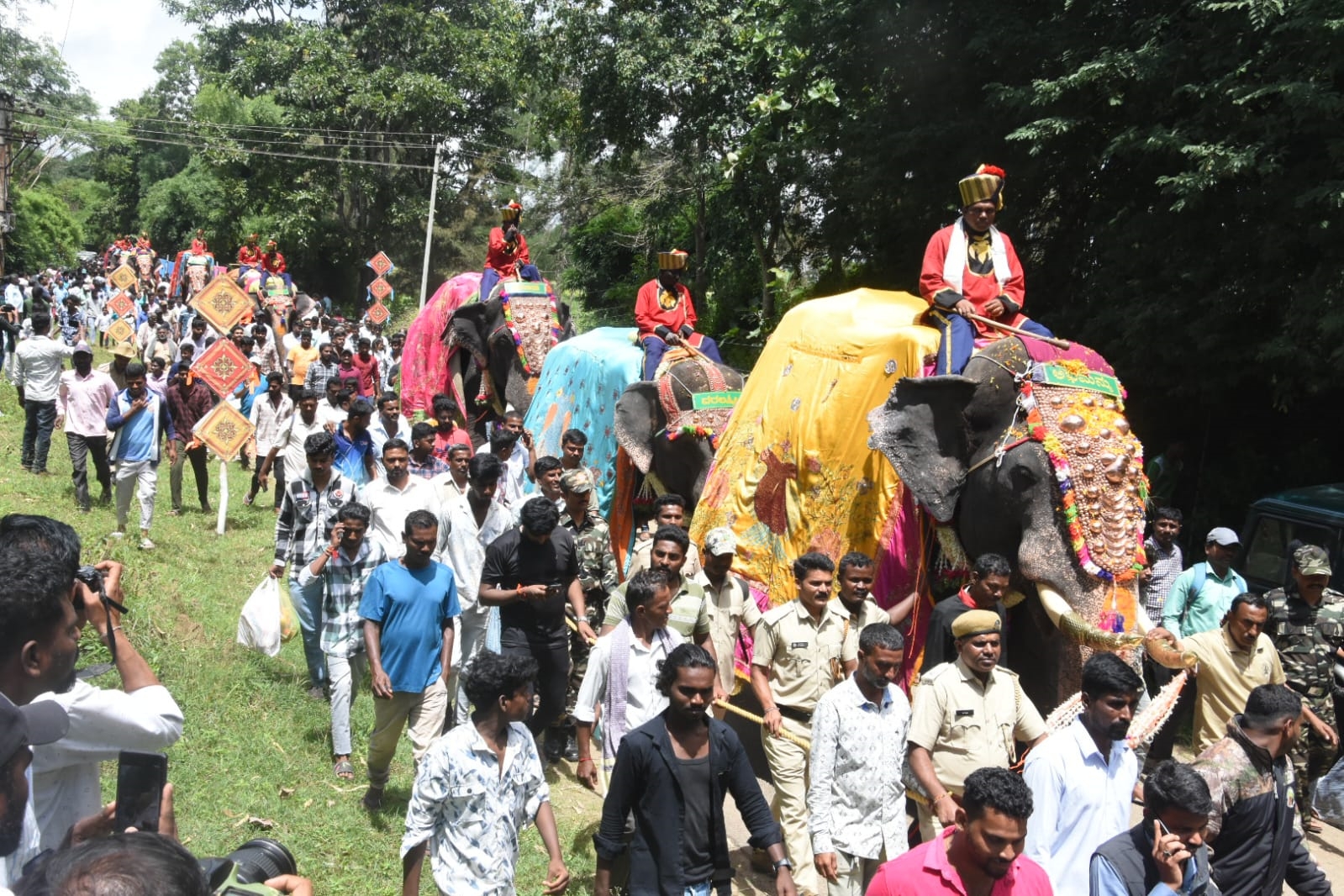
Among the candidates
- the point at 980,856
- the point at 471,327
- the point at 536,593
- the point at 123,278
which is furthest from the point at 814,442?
the point at 123,278

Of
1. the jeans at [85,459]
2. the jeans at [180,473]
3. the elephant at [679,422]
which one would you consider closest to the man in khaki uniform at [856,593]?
the elephant at [679,422]

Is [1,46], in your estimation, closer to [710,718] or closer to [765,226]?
[765,226]

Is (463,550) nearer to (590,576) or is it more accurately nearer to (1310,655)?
(590,576)

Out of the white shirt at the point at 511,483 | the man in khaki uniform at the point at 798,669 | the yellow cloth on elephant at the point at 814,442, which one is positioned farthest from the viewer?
the white shirt at the point at 511,483

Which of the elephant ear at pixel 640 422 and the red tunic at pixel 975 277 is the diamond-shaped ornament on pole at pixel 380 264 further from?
the red tunic at pixel 975 277

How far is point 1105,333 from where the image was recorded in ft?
43.8

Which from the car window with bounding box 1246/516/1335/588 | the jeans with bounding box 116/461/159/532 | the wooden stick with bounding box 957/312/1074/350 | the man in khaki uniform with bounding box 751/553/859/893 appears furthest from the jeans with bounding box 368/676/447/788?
the car window with bounding box 1246/516/1335/588

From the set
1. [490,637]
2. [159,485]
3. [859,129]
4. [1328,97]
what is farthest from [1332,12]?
[159,485]

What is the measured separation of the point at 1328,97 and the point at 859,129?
6.50 metres

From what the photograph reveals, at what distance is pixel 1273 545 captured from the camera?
10.4m

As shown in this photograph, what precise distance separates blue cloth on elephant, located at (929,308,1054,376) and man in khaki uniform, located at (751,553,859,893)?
6.08 feet

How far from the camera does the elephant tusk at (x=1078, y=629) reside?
6191 mm

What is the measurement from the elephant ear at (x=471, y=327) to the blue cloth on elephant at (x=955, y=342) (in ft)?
23.9

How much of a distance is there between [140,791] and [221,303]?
972 centimetres
